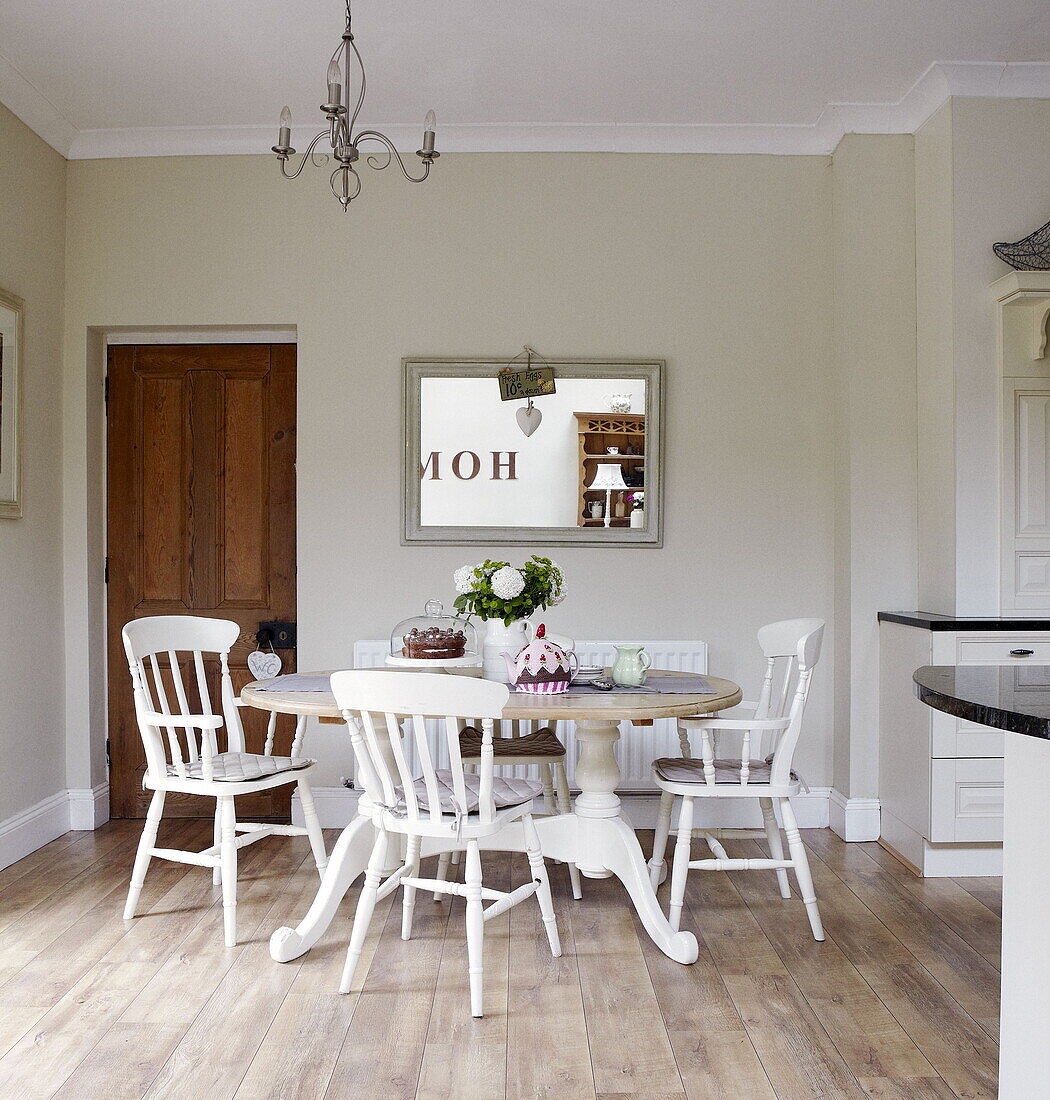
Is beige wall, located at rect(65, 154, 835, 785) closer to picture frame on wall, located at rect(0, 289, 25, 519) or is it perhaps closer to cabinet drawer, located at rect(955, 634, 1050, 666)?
picture frame on wall, located at rect(0, 289, 25, 519)

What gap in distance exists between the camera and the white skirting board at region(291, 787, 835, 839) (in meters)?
3.93

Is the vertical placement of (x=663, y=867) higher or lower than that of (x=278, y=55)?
lower

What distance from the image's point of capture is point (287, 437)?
13.4 feet

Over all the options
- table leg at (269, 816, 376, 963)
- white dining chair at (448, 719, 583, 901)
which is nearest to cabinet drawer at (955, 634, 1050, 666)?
white dining chair at (448, 719, 583, 901)

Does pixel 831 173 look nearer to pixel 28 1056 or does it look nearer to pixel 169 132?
pixel 169 132

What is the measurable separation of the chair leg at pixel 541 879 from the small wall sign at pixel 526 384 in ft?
6.21

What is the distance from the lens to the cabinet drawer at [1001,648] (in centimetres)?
330

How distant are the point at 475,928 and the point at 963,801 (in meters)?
1.89

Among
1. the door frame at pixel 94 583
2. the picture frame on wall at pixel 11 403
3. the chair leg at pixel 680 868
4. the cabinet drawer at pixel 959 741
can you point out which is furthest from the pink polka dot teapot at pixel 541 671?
the picture frame on wall at pixel 11 403

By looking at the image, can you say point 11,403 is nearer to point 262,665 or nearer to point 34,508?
point 34,508

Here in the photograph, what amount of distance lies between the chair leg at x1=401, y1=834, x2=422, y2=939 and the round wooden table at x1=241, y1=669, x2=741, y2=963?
9 cm

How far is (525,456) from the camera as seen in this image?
3.94m

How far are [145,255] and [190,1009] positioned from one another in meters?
2.97

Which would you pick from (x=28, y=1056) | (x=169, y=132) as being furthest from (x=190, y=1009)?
(x=169, y=132)
